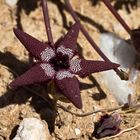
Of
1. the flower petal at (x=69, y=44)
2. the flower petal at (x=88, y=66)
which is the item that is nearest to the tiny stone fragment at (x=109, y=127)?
the flower petal at (x=88, y=66)

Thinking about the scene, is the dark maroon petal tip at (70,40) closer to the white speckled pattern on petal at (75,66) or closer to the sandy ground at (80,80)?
the white speckled pattern on petal at (75,66)

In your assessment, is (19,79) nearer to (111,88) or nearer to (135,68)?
(111,88)

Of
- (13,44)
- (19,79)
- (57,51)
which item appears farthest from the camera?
(13,44)

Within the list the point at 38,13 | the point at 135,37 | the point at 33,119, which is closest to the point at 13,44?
the point at 38,13

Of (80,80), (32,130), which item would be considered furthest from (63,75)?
(80,80)

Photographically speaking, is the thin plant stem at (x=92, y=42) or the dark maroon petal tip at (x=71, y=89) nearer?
the dark maroon petal tip at (x=71, y=89)

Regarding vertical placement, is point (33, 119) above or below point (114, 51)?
below
